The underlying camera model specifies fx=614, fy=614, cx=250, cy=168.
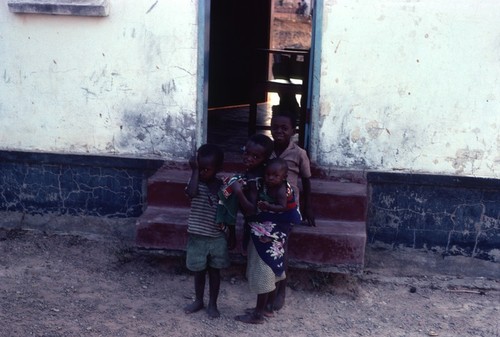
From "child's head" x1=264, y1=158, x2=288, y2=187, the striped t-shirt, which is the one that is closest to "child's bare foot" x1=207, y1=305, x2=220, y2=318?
the striped t-shirt

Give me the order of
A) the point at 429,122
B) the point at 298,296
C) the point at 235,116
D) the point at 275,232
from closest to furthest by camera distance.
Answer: the point at 275,232, the point at 298,296, the point at 429,122, the point at 235,116

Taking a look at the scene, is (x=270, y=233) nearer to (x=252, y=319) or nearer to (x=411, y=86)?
(x=252, y=319)

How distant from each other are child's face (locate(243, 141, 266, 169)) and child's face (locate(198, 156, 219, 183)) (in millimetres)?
207

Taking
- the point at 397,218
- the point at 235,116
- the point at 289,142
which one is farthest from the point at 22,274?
the point at 235,116

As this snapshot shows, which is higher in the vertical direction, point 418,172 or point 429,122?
point 429,122

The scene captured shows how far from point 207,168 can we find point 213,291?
0.85m

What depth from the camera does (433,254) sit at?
491cm

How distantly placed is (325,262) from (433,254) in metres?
1.07

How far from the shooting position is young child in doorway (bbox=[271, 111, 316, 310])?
4039 mm

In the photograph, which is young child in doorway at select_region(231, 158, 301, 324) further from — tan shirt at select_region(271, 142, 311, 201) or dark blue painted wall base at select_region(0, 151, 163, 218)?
dark blue painted wall base at select_region(0, 151, 163, 218)

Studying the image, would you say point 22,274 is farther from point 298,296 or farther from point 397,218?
point 397,218

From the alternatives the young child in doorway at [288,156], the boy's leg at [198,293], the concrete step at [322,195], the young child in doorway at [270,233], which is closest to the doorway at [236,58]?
the concrete step at [322,195]

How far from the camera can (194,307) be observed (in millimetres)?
4105

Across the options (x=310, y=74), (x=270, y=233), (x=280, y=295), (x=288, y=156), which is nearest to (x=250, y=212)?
(x=270, y=233)
